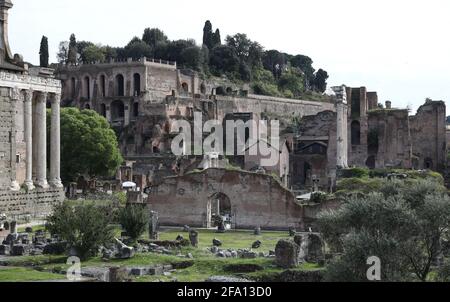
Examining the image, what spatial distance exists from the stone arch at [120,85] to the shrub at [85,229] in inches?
2172

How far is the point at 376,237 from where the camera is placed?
21766 mm

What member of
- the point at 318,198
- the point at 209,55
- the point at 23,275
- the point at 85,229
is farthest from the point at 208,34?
the point at 23,275

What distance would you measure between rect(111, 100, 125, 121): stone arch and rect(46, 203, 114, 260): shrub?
5390cm

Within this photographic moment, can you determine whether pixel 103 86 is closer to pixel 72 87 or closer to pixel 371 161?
pixel 72 87

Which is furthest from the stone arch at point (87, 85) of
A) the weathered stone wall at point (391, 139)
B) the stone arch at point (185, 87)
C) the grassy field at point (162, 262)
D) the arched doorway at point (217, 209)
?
the grassy field at point (162, 262)

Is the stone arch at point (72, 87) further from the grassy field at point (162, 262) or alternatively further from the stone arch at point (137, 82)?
the grassy field at point (162, 262)

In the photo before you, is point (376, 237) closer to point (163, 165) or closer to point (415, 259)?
point (415, 259)

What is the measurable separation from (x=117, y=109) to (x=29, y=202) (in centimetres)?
4082

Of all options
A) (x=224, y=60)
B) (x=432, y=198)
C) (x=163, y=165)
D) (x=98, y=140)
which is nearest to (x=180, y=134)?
(x=163, y=165)

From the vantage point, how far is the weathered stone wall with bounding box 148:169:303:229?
39000 mm
